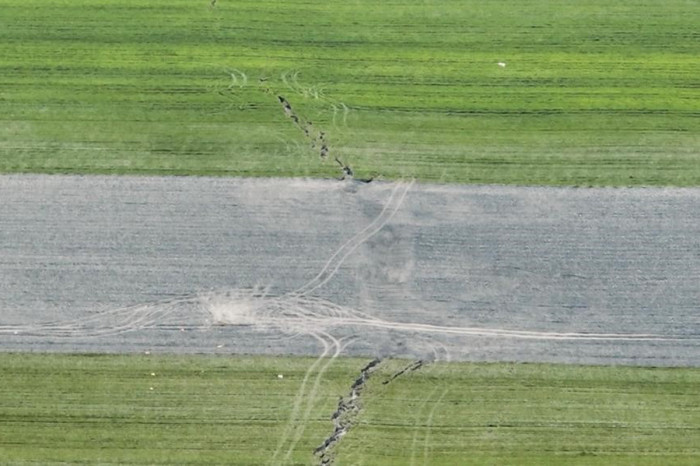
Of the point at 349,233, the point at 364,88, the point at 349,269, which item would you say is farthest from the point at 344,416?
the point at 364,88

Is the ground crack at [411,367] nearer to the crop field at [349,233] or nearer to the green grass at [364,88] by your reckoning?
the crop field at [349,233]

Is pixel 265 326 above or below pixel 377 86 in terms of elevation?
below

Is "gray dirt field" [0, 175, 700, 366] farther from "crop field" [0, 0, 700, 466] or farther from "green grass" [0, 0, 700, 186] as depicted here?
"green grass" [0, 0, 700, 186]

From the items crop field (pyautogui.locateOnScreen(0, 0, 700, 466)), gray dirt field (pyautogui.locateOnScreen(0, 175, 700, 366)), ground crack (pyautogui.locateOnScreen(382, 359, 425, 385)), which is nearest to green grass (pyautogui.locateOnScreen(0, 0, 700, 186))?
crop field (pyautogui.locateOnScreen(0, 0, 700, 466))

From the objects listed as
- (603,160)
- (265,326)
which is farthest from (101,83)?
(603,160)

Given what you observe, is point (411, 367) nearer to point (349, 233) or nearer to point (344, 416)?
point (344, 416)

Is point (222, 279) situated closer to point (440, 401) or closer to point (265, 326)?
point (265, 326)

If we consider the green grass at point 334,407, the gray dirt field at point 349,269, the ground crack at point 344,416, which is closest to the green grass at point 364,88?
the gray dirt field at point 349,269
